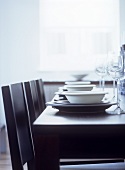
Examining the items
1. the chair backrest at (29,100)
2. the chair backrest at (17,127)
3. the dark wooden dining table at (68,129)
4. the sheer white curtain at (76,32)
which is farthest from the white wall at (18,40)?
the dark wooden dining table at (68,129)

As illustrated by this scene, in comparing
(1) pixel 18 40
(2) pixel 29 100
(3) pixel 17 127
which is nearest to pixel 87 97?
(3) pixel 17 127

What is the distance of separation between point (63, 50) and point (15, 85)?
11.9 ft

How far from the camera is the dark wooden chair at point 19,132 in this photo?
4.26ft

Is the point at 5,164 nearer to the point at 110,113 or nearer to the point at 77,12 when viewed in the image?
the point at 110,113

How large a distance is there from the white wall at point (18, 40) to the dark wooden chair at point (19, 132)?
A: 3.40 metres

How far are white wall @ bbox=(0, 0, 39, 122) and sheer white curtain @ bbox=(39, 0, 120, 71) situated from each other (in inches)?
4.9

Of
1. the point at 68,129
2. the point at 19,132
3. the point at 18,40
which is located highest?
the point at 18,40

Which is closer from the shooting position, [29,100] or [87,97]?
[87,97]

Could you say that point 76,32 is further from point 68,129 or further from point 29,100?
point 68,129

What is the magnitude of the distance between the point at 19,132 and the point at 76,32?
377 cm

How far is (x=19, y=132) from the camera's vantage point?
55.4 inches

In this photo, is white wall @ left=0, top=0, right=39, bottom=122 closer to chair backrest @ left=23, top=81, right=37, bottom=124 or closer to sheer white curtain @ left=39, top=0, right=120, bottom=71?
sheer white curtain @ left=39, top=0, right=120, bottom=71

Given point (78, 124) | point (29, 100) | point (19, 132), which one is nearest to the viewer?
point (78, 124)

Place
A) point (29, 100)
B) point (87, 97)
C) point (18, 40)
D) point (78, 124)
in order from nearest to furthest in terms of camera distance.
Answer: point (78, 124), point (87, 97), point (29, 100), point (18, 40)
